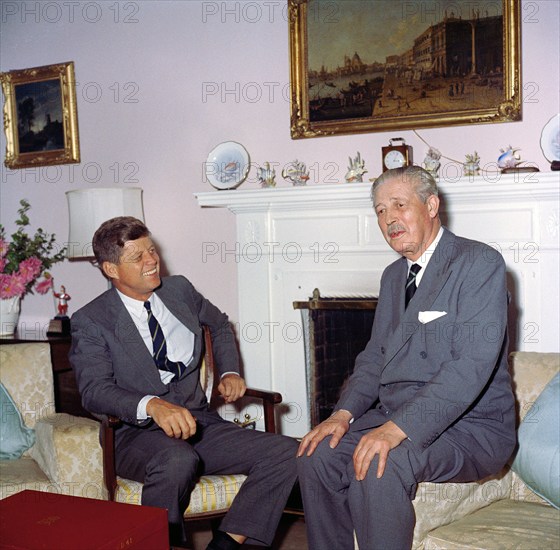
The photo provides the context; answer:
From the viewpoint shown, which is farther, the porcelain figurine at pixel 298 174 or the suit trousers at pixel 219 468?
the porcelain figurine at pixel 298 174

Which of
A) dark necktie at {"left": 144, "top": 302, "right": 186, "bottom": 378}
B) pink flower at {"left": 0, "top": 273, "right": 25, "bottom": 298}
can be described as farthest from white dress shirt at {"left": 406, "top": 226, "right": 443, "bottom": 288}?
pink flower at {"left": 0, "top": 273, "right": 25, "bottom": 298}

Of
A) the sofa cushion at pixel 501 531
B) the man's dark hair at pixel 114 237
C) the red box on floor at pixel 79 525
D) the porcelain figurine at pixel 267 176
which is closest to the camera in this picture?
the red box on floor at pixel 79 525

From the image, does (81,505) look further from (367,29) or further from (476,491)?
(367,29)

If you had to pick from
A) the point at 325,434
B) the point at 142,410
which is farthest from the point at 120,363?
the point at 325,434

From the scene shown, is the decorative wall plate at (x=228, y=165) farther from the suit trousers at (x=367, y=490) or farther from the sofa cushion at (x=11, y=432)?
the suit trousers at (x=367, y=490)

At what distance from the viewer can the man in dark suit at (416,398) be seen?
91.2 inches

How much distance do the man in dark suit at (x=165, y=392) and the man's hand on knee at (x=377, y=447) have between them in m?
0.51

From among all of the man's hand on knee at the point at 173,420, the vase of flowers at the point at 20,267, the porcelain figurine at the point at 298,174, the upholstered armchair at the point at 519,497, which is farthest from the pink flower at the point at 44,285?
the upholstered armchair at the point at 519,497

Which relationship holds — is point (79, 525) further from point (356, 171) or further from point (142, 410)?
point (356, 171)

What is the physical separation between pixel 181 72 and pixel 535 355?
8.47 feet

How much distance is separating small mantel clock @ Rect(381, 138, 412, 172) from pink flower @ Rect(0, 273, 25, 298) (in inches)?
88.0

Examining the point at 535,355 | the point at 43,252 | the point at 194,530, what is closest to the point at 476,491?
the point at 535,355

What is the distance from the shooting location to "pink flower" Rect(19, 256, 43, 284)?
14.8ft

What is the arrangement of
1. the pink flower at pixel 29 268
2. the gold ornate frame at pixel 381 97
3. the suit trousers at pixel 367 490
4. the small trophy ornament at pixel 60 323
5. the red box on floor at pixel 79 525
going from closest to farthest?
the red box on floor at pixel 79 525 → the suit trousers at pixel 367 490 → the gold ornate frame at pixel 381 97 → the small trophy ornament at pixel 60 323 → the pink flower at pixel 29 268
